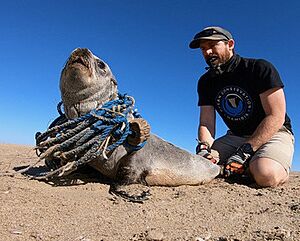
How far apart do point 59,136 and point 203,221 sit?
1562mm

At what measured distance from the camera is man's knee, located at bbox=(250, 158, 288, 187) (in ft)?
13.1

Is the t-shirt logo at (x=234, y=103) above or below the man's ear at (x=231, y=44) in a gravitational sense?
below

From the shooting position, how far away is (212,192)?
3619mm

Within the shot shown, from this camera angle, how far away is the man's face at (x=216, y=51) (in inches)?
185

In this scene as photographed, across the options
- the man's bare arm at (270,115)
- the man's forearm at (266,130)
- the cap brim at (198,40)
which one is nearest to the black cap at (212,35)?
the cap brim at (198,40)

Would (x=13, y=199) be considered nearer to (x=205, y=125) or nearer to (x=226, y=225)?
(x=226, y=225)

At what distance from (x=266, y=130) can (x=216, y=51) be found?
3.58ft

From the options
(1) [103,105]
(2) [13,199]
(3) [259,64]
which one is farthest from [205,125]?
(2) [13,199]

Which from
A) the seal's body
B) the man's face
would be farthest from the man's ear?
the seal's body

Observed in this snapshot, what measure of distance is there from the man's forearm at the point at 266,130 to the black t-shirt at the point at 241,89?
220mm

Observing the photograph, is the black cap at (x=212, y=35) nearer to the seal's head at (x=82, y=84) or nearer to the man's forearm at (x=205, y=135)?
the man's forearm at (x=205, y=135)

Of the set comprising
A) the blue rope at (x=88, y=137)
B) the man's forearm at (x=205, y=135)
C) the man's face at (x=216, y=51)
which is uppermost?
the man's face at (x=216, y=51)

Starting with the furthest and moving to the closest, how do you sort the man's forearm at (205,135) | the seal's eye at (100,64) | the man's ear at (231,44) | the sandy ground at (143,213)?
the man's forearm at (205,135) < the man's ear at (231,44) < the seal's eye at (100,64) < the sandy ground at (143,213)

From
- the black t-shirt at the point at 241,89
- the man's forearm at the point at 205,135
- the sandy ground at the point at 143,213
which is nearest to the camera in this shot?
the sandy ground at the point at 143,213
